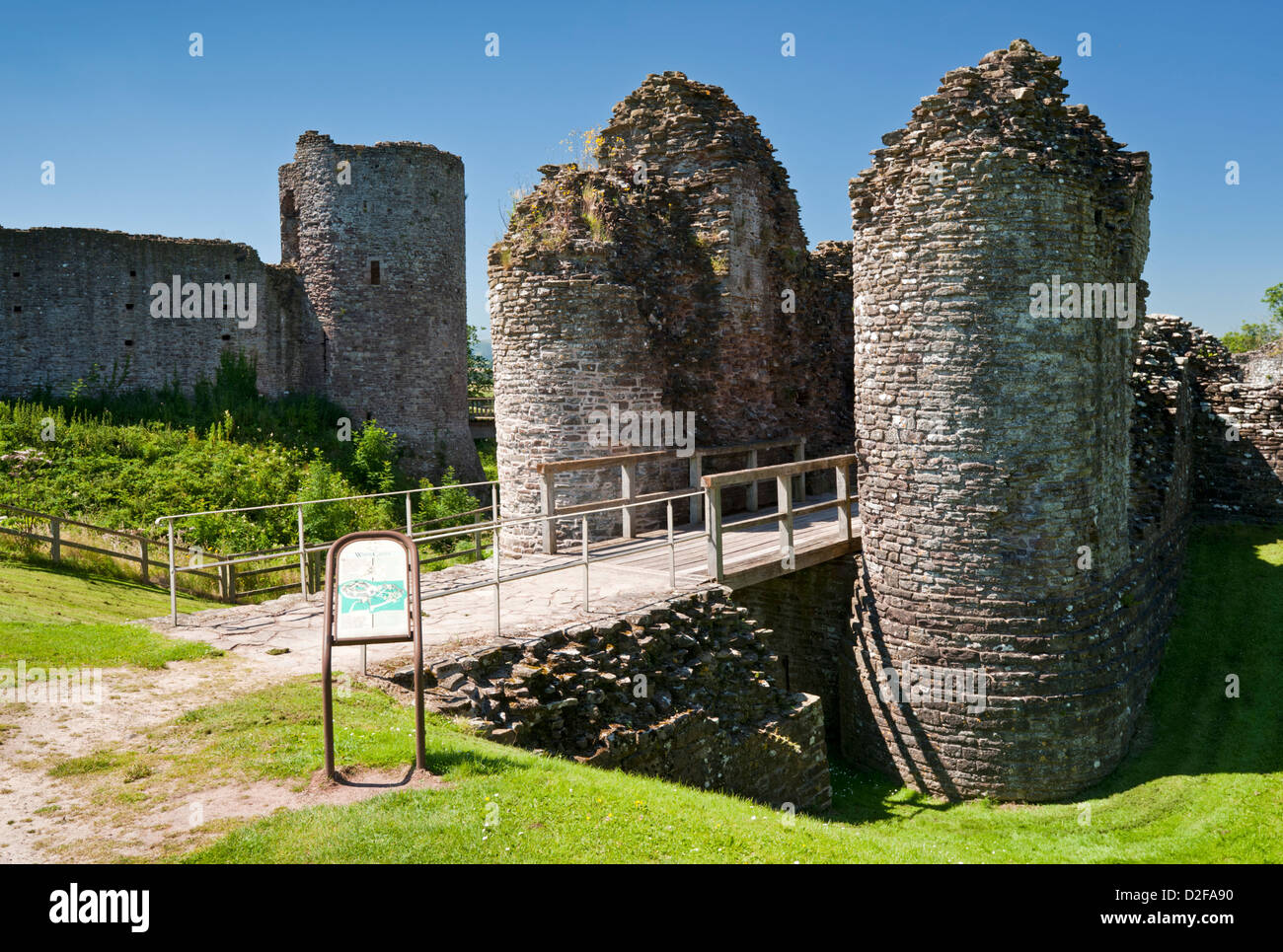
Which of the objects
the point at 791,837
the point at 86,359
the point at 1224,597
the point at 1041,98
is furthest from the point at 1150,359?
the point at 86,359

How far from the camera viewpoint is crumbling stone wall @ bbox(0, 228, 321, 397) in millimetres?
26172

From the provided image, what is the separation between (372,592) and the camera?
6.92 metres

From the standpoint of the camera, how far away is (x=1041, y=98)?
37.7ft

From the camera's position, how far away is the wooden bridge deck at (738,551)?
12430 millimetres

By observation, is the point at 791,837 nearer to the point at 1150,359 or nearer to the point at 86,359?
the point at 1150,359

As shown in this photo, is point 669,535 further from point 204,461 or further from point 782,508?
point 204,461

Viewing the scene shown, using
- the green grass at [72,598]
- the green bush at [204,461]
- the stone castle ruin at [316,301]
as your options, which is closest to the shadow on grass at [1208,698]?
the green grass at [72,598]

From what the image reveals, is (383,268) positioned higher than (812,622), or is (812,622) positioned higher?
(383,268)

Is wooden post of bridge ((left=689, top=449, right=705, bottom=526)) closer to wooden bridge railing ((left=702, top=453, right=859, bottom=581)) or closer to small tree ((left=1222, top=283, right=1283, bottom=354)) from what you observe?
wooden bridge railing ((left=702, top=453, right=859, bottom=581))

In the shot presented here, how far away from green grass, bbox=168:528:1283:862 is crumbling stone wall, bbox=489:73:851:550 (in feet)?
23.0

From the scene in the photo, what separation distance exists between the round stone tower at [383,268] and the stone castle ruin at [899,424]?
49.1ft

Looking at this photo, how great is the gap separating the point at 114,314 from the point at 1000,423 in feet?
84.2

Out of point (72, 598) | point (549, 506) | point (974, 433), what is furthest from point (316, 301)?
point (974, 433)
